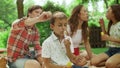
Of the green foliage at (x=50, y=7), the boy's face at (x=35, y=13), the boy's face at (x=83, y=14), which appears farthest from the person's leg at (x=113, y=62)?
the green foliage at (x=50, y=7)

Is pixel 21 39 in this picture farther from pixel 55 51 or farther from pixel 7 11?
pixel 7 11

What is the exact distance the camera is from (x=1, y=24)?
3250 centimetres

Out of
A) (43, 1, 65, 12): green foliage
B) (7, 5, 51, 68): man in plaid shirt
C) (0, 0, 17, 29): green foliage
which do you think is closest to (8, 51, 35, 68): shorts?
(7, 5, 51, 68): man in plaid shirt

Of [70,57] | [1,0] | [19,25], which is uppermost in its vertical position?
[1,0]

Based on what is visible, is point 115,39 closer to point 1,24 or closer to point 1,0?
point 1,24

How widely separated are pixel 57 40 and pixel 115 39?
1.63m

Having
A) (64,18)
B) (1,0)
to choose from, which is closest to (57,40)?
(64,18)

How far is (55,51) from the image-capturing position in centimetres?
331

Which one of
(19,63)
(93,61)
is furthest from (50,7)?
(19,63)

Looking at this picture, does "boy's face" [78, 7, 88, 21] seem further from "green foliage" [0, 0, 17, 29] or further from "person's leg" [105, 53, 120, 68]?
"green foliage" [0, 0, 17, 29]

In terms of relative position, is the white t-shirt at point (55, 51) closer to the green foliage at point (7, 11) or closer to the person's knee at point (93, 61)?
the person's knee at point (93, 61)

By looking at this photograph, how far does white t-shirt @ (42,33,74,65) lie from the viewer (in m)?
3.30

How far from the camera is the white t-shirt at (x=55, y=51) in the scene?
130 inches

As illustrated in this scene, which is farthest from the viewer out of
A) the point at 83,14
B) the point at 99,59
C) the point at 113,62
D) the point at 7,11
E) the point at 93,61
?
the point at 7,11
